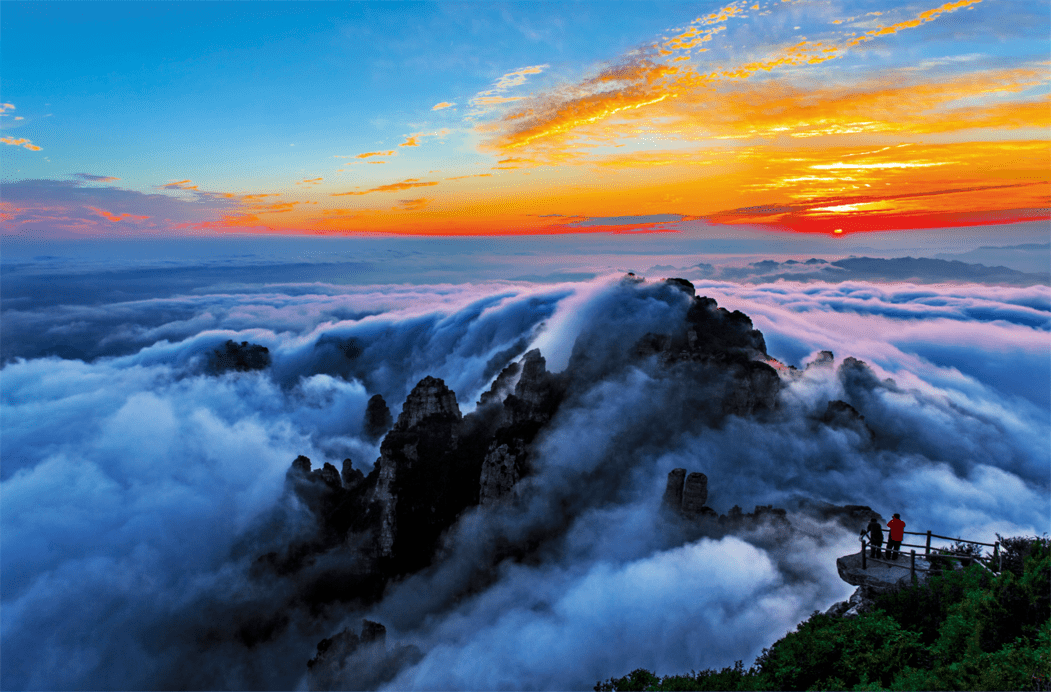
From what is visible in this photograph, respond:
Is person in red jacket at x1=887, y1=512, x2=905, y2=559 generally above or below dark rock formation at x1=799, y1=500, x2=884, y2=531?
above

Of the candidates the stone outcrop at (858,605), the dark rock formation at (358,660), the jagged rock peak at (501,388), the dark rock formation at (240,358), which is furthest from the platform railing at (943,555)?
the dark rock formation at (240,358)

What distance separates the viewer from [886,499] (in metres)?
61.6

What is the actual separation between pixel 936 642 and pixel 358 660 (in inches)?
1843

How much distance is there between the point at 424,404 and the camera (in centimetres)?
6375

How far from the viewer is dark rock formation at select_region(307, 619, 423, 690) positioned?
47.4 m

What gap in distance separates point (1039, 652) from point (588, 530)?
45.7 m

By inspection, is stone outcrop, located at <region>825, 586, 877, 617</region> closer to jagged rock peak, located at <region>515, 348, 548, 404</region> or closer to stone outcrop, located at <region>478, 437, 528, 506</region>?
stone outcrop, located at <region>478, 437, 528, 506</region>

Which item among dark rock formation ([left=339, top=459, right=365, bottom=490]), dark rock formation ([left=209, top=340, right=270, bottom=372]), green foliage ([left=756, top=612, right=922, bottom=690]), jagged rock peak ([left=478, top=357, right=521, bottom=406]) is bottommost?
dark rock formation ([left=339, top=459, right=365, bottom=490])

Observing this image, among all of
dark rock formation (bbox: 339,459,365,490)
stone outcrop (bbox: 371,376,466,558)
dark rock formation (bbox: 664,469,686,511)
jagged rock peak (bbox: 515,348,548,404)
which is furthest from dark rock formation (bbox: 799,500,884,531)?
dark rock formation (bbox: 339,459,365,490)

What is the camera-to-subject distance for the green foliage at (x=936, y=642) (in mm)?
14523

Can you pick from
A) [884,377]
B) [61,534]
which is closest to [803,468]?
[884,377]

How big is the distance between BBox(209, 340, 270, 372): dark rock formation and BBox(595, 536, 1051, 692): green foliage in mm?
184380

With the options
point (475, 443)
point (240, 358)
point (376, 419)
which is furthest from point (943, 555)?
point (240, 358)

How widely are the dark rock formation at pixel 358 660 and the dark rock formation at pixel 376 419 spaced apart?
74.7m
